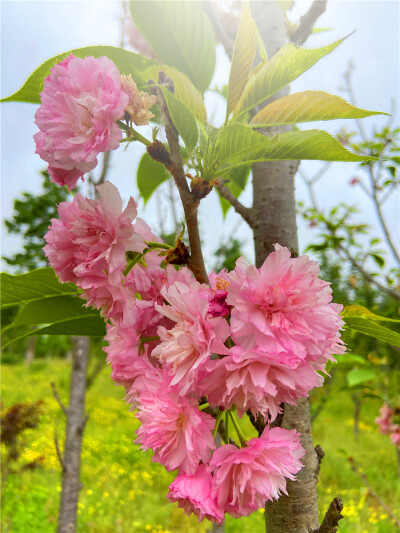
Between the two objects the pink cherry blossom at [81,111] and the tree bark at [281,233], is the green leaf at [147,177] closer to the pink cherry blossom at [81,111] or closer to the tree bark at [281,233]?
the tree bark at [281,233]

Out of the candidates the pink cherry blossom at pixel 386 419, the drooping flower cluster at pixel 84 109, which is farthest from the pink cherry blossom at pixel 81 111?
the pink cherry blossom at pixel 386 419

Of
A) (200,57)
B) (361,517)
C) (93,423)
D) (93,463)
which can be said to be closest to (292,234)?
(200,57)

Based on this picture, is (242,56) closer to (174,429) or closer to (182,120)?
(182,120)

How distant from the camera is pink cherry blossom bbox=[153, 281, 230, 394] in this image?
17.7 inches

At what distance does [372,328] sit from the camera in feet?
1.84

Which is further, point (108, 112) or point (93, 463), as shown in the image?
point (93, 463)

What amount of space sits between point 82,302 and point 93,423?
6.92m

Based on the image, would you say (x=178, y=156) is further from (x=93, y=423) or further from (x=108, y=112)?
(x=93, y=423)

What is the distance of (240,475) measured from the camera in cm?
48

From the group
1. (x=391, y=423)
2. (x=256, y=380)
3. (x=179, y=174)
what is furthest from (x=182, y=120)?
(x=391, y=423)

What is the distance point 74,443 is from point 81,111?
1619 mm

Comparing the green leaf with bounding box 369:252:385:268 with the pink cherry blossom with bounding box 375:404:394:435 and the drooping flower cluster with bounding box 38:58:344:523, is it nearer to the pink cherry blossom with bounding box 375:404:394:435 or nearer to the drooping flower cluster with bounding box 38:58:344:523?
the pink cherry blossom with bounding box 375:404:394:435

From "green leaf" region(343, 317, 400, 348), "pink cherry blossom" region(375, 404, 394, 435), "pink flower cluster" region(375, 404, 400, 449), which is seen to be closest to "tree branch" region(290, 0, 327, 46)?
"green leaf" region(343, 317, 400, 348)

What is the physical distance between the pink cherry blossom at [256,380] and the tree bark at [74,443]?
4.46ft
